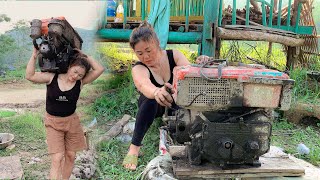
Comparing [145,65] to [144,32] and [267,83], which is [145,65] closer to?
[144,32]

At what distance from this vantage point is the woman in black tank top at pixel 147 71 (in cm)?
251

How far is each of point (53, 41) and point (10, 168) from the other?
145 cm

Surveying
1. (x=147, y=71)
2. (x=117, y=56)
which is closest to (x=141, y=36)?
(x=147, y=71)

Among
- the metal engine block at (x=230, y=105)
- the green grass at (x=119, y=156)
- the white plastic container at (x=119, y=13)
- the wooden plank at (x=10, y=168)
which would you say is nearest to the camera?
the metal engine block at (x=230, y=105)

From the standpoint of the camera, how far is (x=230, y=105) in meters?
2.05

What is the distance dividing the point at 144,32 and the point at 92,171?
4.11 ft

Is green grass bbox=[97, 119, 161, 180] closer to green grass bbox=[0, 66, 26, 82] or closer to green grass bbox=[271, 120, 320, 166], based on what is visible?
green grass bbox=[271, 120, 320, 166]

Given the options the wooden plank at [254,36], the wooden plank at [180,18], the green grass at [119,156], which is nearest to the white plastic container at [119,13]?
the wooden plank at [180,18]

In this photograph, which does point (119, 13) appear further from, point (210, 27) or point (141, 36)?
point (141, 36)

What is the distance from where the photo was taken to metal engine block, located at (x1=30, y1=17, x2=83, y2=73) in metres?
2.37

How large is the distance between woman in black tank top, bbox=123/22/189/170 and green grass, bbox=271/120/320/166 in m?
1.28

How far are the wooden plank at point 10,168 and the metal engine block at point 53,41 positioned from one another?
3.48 feet

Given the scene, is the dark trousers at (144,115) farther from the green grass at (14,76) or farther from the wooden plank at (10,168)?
the green grass at (14,76)

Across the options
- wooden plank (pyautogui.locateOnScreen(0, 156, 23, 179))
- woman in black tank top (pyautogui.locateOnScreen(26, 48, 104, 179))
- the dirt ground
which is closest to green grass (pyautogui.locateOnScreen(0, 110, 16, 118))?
the dirt ground
